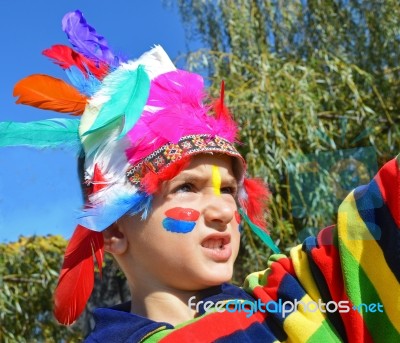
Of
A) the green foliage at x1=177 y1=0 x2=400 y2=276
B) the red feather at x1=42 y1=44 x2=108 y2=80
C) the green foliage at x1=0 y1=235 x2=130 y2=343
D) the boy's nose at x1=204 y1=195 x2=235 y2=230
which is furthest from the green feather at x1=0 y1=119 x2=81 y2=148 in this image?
the green foliage at x1=0 y1=235 x2=130 y2=343

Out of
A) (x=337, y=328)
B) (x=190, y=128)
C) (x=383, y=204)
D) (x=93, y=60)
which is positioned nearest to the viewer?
(x=383, y=204)

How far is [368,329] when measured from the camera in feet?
3.95

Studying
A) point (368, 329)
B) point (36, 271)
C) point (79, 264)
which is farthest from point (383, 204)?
point (36, 271)

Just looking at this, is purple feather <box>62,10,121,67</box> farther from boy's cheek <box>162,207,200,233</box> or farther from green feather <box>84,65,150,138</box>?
boy's cheek <box>162,207,200,233</box>

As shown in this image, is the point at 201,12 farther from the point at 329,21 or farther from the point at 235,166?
the point at 235,166

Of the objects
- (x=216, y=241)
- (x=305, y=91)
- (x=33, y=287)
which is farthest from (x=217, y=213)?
(x=33, y=287)

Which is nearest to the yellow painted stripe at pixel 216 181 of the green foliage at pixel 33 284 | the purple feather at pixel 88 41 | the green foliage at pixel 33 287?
the purple feather at pixel 88 41

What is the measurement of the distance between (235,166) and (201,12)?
311 centimetres

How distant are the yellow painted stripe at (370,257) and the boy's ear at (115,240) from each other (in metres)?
0.49

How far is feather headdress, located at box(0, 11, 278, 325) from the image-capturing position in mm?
1458

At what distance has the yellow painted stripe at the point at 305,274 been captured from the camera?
4.24 ft

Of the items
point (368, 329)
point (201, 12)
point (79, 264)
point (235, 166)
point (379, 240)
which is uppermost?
point (201, 12)

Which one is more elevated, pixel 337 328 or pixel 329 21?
pixel 329 21

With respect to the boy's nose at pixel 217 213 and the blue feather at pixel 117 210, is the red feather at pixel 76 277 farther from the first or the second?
the boy's nose at pixel 217 213
